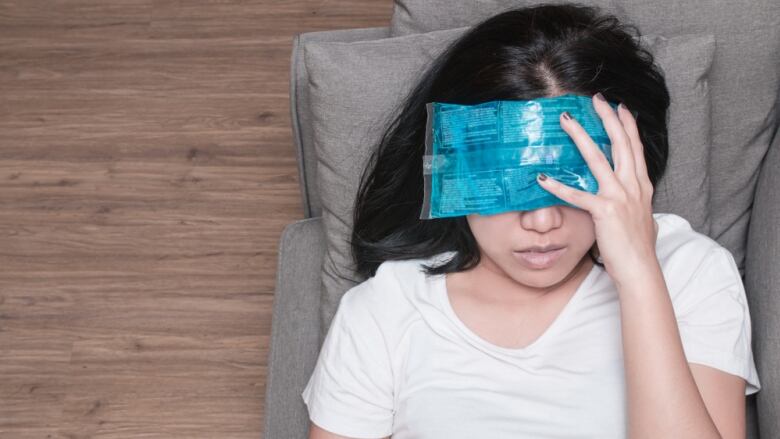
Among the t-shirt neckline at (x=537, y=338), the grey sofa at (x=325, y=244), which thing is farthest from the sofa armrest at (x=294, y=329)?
the t-shirt neckline at (x=537, y=338)

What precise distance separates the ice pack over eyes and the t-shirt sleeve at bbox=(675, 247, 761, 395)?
237 millimetres

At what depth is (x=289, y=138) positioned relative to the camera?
254cm

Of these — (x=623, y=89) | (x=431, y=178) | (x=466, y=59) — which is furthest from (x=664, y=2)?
(x=431, y=178)

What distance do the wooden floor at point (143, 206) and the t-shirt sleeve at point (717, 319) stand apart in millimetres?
1125

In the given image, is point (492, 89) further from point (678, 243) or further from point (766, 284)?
point (766, 284)

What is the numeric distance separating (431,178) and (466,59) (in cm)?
18

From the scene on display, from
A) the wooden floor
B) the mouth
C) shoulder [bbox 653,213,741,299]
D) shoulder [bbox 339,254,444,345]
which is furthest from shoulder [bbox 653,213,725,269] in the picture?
the wooden floor

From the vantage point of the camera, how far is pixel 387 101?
4.79 ft

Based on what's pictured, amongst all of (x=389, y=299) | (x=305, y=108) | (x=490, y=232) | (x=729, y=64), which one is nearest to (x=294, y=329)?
(x=389, y=299)

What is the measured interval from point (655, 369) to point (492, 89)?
0.42 m

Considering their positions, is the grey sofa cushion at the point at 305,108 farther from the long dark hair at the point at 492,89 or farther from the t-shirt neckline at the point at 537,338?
the t-shirt neckline at the point at 537,338

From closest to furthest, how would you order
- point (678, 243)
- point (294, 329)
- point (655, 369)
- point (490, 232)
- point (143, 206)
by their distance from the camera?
point (655, 369), point (490, 232), point (678, 243), point (294, 329), point (143, 206)

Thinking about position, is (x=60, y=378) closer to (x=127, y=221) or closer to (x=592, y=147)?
(x=127, y=221)

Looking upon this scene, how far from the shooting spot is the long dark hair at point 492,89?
122cm
